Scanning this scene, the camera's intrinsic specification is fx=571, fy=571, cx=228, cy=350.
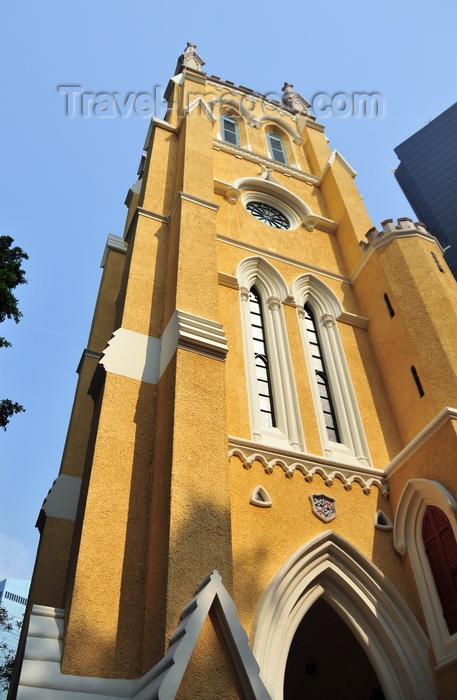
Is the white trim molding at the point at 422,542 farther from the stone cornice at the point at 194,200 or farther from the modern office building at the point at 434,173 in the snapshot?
the modern office building at the point at 434,173

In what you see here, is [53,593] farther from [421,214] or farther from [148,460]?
[421,214]

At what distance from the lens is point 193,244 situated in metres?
8.82

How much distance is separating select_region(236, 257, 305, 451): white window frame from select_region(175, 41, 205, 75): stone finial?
1230cm

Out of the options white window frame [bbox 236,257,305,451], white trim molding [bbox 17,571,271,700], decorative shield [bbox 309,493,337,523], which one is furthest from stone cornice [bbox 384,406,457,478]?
white trim molding [bbox 17,571,271,700]

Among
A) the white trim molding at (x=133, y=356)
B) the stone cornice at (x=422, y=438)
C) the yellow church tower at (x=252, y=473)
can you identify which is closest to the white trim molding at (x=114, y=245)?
the yellow church tower at (x=252, y=473)

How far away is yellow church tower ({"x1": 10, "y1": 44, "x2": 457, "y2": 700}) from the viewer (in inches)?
194

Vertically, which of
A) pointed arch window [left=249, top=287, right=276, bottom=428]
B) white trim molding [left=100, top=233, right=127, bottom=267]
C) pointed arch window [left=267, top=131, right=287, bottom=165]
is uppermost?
pointed arch window [left=267, top=131, right=287, bottom=165]

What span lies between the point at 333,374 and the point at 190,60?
50.8 ft

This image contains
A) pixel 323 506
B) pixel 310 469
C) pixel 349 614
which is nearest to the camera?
pixel 349 614

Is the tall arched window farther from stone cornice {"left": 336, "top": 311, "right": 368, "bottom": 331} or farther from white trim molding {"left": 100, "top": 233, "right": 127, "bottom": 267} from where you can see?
white trim molding {"left": 100, "top": 233, "right": 127, "bottom": 267}

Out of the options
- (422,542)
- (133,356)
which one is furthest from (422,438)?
(133,356)

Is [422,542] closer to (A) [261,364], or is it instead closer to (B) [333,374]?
(B) [333,374]

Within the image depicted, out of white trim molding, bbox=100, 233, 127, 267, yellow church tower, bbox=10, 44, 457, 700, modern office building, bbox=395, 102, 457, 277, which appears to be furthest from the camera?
modern office building, bbox=395, 102, 457, 277

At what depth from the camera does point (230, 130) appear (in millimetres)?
17000
